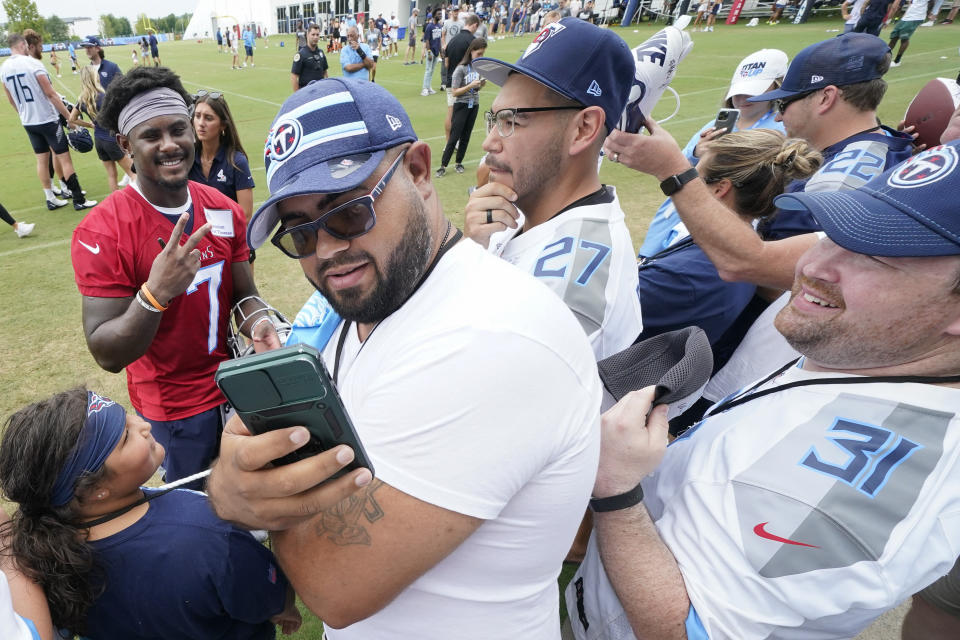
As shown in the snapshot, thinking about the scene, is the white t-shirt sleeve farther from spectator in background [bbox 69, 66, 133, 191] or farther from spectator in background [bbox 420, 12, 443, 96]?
spectator in background [bbox 420, 12, 443, 96]

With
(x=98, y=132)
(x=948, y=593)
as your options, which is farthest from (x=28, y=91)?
(x=948, y=593)

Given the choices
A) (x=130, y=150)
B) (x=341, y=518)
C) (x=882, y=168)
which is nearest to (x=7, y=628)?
(x=341, y=518)

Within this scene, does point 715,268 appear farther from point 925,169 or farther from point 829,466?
point 829,466

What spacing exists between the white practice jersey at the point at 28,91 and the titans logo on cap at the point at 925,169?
10.2 meters

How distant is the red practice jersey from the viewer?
241 cm

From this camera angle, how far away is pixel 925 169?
1.37 metres

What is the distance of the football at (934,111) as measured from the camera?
3.88m

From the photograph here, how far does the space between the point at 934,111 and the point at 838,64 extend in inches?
51.0

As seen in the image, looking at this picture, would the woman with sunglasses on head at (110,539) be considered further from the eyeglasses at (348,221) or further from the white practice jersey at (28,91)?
the white practice jersey at (28,91)

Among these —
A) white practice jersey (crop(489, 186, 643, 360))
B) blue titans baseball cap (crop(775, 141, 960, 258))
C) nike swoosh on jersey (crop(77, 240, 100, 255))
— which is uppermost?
blue titans baseball cap (crop(775, 141, 960, 258))

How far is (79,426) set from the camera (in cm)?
175

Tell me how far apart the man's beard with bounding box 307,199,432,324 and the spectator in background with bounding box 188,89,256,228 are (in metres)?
3.93

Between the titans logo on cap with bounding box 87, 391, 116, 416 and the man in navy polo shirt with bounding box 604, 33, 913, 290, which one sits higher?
the man in navy polo shirt with bounding box 604, 33, 913, 290

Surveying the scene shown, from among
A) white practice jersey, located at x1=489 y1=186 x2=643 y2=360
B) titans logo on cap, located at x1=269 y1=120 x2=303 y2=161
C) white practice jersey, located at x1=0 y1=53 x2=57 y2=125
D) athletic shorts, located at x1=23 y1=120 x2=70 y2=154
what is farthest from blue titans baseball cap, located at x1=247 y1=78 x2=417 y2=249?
white practice jersey, located at x1=0 y1=53 x2=57 y2=125
